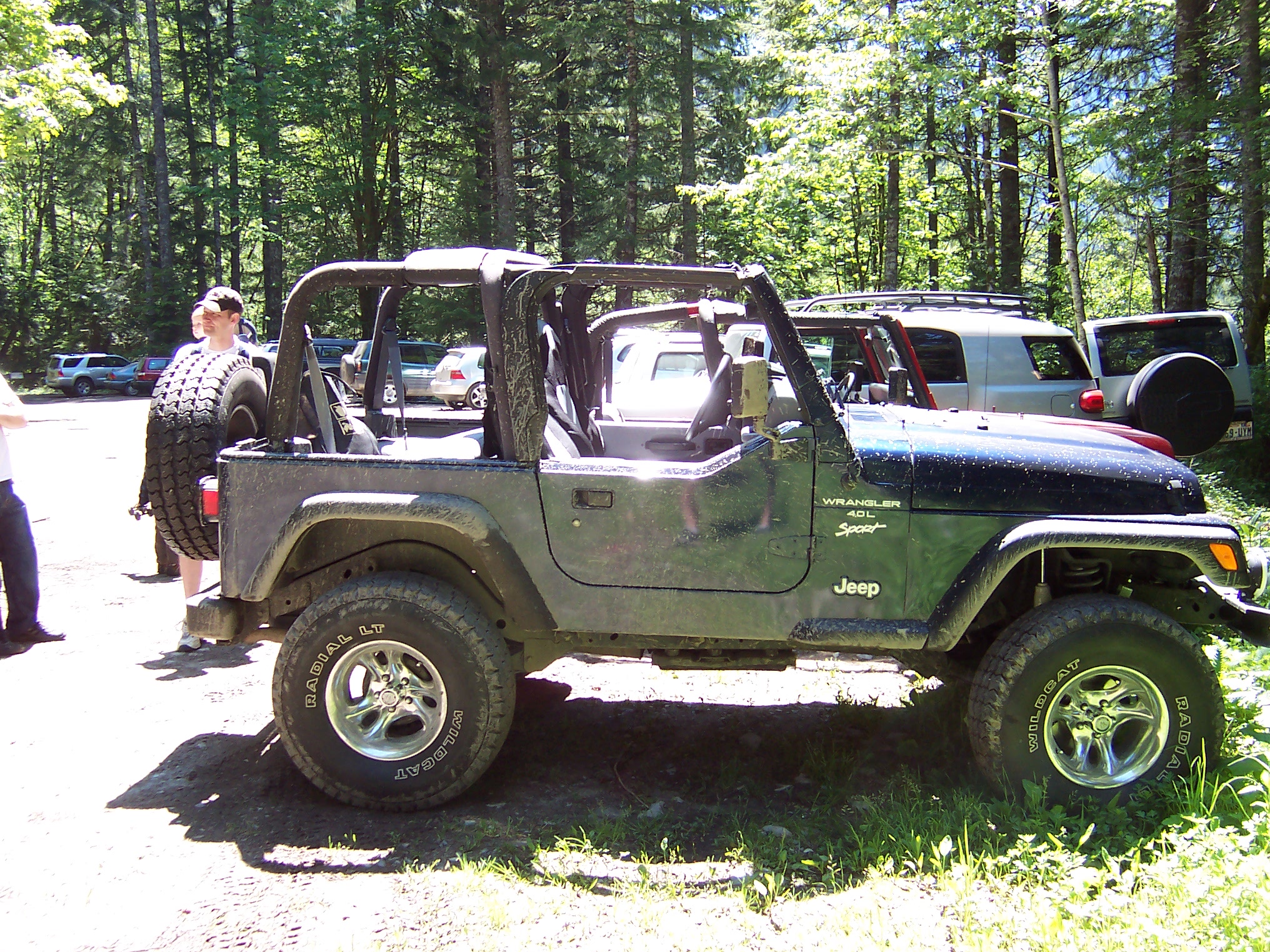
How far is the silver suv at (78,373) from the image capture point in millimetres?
Answer: 31062

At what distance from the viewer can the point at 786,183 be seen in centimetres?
1669

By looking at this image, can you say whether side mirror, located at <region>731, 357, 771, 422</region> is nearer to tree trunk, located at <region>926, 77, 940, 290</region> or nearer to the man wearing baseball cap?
the man wearing baseball cap

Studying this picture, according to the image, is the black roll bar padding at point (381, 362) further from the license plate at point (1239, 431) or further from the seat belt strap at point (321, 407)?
the license plate at point (1239, 431)

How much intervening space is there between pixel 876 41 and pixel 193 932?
1704cm

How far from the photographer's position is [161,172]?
113ft

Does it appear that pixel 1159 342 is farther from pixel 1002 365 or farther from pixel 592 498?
pixel 592 498

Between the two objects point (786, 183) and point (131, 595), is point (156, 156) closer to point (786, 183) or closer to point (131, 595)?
point (786, 183)

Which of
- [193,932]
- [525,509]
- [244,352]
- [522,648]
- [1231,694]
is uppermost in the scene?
[244,352]

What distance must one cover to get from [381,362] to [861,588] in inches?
101

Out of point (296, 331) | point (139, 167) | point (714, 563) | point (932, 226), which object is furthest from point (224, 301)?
point (139, 167)

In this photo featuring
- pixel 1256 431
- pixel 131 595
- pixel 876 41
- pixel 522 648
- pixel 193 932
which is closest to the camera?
pixel 193 932

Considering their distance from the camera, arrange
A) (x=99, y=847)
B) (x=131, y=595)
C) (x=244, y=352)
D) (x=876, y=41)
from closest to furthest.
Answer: (x=99, y=847), (x=244, y=352), (x=131, y=595), (x=876, y=41)

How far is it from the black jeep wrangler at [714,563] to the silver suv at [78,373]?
3208 centimetres

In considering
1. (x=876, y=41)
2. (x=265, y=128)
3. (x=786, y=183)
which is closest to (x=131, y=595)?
(x=786, y=183)
